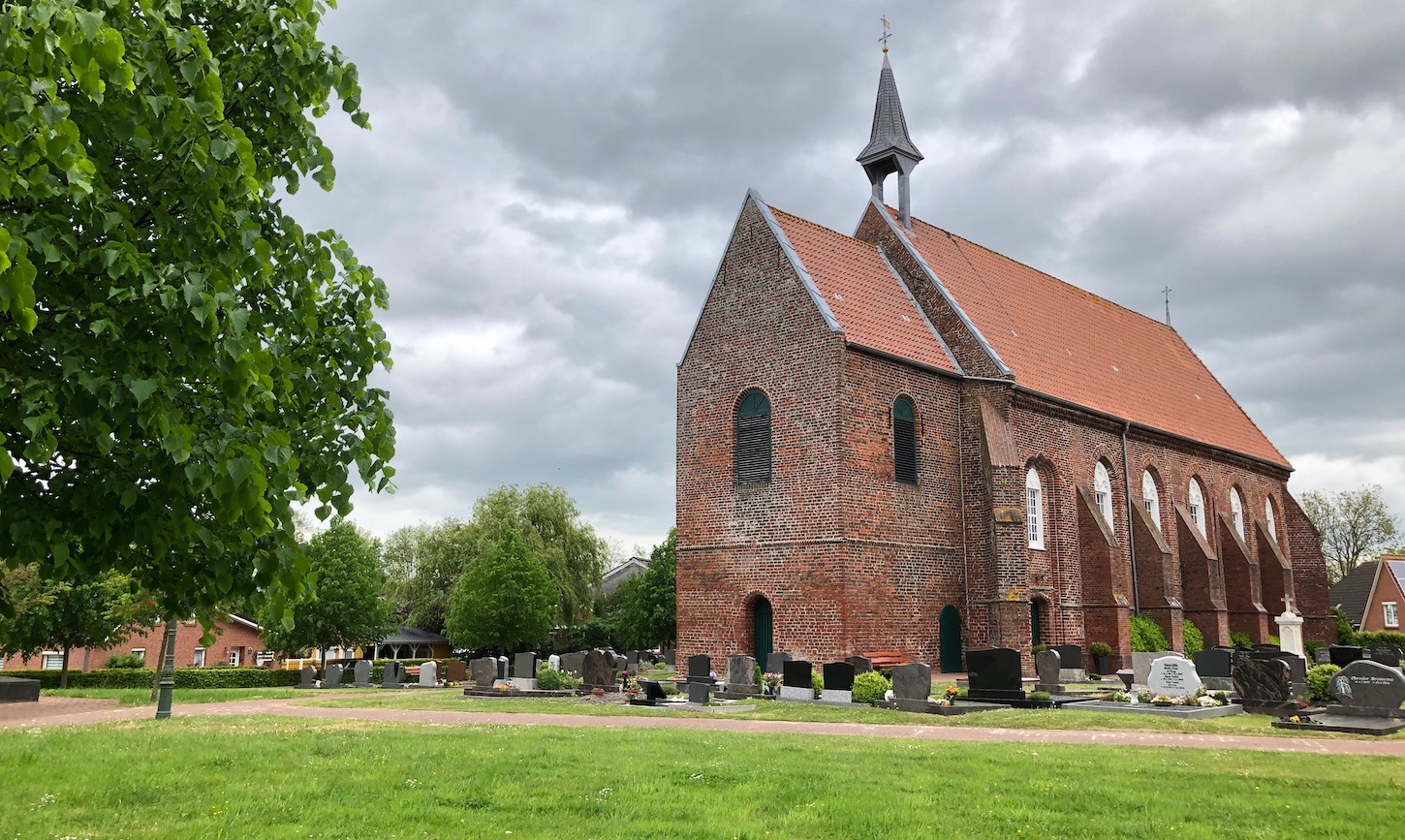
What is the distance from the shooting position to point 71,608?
31.0 meters

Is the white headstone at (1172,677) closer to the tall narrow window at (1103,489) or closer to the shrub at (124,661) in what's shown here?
the tall narrow window at (1103,489)

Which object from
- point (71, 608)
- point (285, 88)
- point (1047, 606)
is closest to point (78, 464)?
point (285, 88)

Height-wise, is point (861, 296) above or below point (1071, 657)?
above

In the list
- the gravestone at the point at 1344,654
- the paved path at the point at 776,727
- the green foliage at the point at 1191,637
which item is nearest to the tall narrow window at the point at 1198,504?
the green foliage at the point at 1191,637

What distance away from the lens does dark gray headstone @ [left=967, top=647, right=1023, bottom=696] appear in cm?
1894

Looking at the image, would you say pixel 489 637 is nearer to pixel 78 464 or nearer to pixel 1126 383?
pixel 1126 383

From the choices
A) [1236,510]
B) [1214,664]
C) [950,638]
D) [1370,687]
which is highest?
[1236,510]

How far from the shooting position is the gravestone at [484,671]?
24.1 meters

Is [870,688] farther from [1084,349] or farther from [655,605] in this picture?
[655,605]

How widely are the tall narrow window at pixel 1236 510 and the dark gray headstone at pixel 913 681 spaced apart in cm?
2679

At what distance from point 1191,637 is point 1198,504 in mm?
6927

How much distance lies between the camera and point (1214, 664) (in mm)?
22422

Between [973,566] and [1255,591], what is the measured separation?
57.5ft

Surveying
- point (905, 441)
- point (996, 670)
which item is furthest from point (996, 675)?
point (905, 441)
